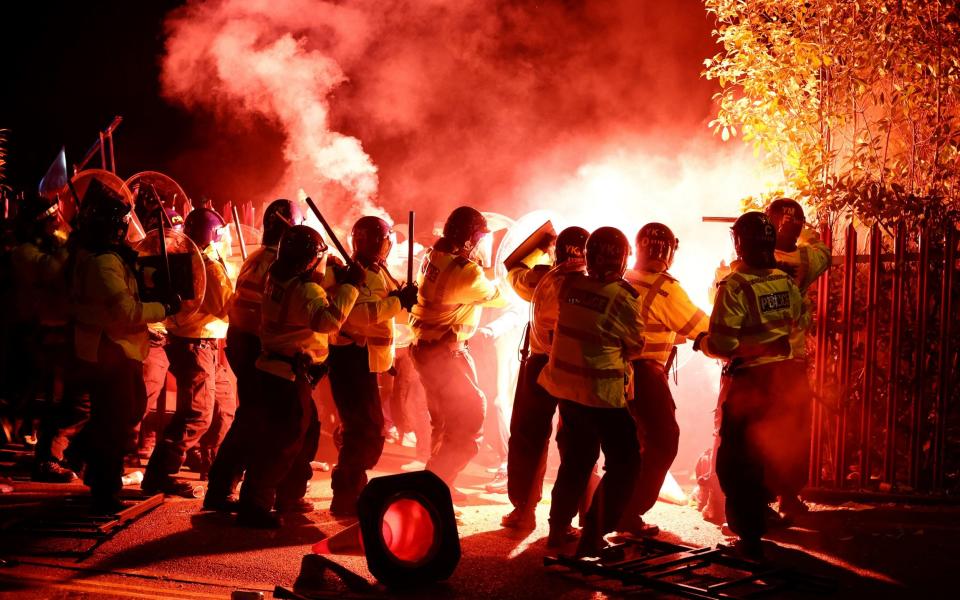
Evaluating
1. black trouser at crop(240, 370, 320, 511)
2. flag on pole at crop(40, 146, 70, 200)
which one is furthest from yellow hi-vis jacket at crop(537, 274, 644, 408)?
flag on pole at crop(40, 146, 70, 200)

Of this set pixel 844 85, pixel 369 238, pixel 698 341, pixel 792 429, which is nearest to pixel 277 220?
pixel 369 238

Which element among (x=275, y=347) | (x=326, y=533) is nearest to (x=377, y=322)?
(x=275, y=347)

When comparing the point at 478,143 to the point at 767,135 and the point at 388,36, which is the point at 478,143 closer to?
the point at 388,36

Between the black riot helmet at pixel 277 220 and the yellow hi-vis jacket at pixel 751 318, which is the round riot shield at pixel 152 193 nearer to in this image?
the black riot helmet at pixel 277 220

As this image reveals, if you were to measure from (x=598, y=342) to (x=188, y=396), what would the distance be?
3784mm

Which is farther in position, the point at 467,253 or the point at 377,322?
the point at 467,253

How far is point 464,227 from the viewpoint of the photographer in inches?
294

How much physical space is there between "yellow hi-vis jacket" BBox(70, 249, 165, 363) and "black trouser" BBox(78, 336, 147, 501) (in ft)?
0.21

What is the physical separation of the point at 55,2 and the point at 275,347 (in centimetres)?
1829

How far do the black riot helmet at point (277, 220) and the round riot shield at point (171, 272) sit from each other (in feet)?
2.04

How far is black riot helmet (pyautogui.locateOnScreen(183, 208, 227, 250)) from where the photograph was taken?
7.96m

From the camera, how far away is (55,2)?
21.2 m

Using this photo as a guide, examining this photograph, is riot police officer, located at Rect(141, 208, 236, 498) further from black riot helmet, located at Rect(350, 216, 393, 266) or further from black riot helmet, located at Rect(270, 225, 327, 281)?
black riot helmet, located at Rect(270, 225, 327, 281)

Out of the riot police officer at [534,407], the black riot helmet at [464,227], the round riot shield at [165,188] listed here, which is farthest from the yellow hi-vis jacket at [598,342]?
the round riot shield at [165,188]
